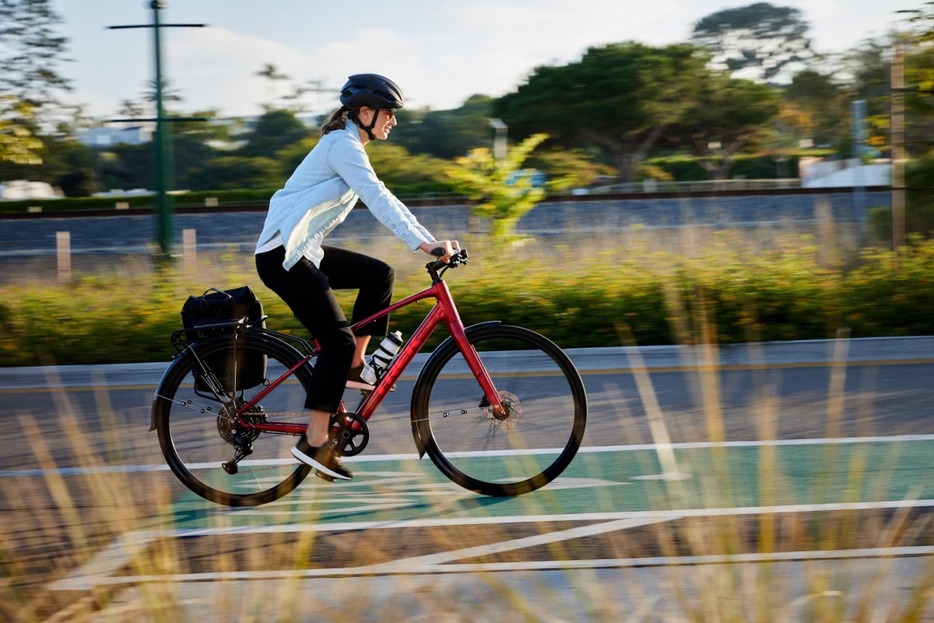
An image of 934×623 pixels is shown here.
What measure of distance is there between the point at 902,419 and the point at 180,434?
13.5 ft

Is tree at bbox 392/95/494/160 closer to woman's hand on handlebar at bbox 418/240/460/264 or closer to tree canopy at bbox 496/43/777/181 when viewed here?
tree canopy at bbox 496/43/777/181

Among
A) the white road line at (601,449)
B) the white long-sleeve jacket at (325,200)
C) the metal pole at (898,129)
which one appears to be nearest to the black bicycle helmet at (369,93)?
the white long-sleeve jacket at (325,200)

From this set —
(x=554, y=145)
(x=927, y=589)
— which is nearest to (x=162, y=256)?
(x=927, y=589)

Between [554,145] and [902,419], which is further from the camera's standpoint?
[554,145]

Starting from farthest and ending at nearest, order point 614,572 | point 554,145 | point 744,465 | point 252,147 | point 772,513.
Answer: point 252,147
point 554,145
point 744,465
point 772,513
point 614,572

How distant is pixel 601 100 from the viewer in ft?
223

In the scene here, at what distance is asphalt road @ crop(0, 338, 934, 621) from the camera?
3678mm

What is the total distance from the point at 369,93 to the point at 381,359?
3.75ft

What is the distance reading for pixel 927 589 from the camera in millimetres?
3238

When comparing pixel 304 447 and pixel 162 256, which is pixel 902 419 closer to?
pixel 304 447

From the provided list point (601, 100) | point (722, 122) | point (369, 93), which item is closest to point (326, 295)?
point (369, 93)

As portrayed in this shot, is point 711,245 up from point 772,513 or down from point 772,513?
up

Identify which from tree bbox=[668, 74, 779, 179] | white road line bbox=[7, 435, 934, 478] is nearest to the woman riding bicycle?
white road line bbox=[7, 435, 934, 478]

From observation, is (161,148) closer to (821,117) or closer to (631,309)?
(631,309)
